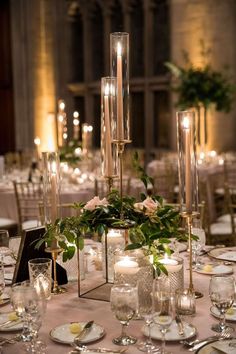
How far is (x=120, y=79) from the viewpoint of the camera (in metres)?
2.38

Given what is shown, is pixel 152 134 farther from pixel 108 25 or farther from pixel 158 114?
pixel 108 25

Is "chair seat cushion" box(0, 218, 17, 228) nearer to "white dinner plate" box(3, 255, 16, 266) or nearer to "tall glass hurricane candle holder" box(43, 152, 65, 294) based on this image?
"white dinner plate" box(3, 255, 16, 266)

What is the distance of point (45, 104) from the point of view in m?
11.6

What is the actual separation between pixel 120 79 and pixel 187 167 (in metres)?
0.46

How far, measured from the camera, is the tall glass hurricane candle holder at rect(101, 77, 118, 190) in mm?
2516

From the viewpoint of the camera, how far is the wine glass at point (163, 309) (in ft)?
5.96

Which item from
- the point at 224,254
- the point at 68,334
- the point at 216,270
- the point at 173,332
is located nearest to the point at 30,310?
the point at 68,334

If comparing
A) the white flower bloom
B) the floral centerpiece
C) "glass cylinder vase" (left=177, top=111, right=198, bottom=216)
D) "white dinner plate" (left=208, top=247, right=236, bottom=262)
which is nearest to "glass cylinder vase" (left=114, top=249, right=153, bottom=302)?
Answer: the floral centerpiece

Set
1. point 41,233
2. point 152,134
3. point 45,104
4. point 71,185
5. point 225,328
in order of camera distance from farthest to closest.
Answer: point 45,104 < point 152,134 < point 71,185 < point 41,233 < point 225,328

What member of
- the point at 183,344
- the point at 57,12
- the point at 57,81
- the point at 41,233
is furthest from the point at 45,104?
the point at 183,344

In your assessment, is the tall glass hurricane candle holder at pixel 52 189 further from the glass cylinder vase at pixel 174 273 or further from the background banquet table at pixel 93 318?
the glass cylinder vase at pixel 174 273

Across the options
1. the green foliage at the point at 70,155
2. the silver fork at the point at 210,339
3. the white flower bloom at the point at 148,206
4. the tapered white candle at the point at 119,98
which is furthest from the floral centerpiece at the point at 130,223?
the green foliage at the point at 70,155

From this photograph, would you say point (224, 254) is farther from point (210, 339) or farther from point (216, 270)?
point (210, 339)

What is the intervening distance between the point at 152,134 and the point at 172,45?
1687mm
